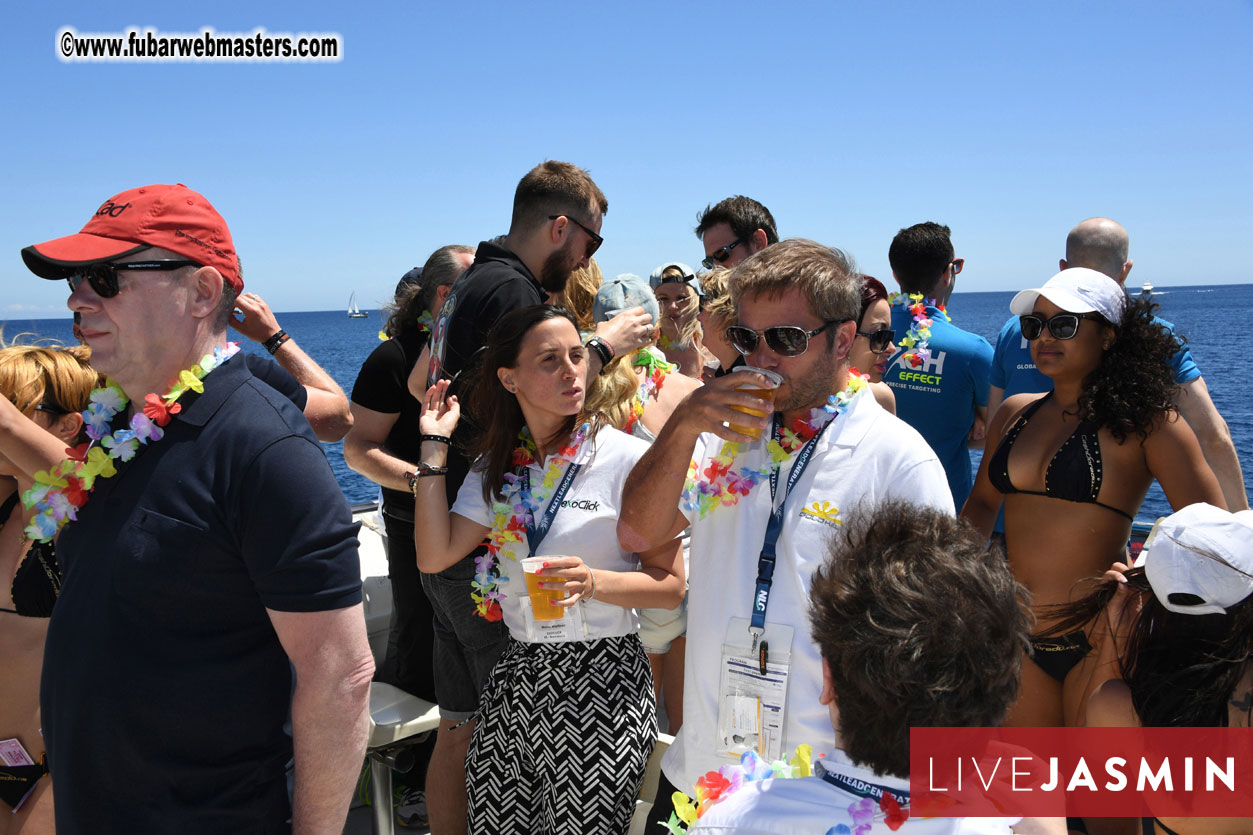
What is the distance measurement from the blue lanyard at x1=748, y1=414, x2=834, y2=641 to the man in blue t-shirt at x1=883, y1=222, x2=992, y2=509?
7.76ft

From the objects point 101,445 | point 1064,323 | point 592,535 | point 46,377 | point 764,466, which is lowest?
point 592,535

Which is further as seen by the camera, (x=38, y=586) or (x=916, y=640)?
(x=38, y=586)

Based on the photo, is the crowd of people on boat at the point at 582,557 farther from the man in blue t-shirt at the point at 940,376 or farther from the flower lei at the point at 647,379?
the man in blue t-shirt at the point at 940,376

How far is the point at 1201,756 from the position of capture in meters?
1.77

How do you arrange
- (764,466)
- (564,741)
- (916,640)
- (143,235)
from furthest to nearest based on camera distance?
(564,741) < (764,466) < (143,235) < (916,640)

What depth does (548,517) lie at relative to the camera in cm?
269

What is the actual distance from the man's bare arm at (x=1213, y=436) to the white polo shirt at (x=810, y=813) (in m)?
2.36

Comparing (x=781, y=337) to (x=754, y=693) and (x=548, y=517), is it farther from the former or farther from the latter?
(x=548, y=517)

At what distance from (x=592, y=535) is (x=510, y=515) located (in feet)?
0.91

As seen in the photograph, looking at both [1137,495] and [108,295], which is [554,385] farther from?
[1137,495]

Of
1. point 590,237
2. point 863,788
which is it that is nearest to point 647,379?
point 590,237

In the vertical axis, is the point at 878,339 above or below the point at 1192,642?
above

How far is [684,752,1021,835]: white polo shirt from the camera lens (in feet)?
4.30

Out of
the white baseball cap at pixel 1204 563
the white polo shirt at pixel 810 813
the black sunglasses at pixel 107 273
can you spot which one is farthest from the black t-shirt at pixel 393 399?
the white baseball cap at pixel 1204 563
